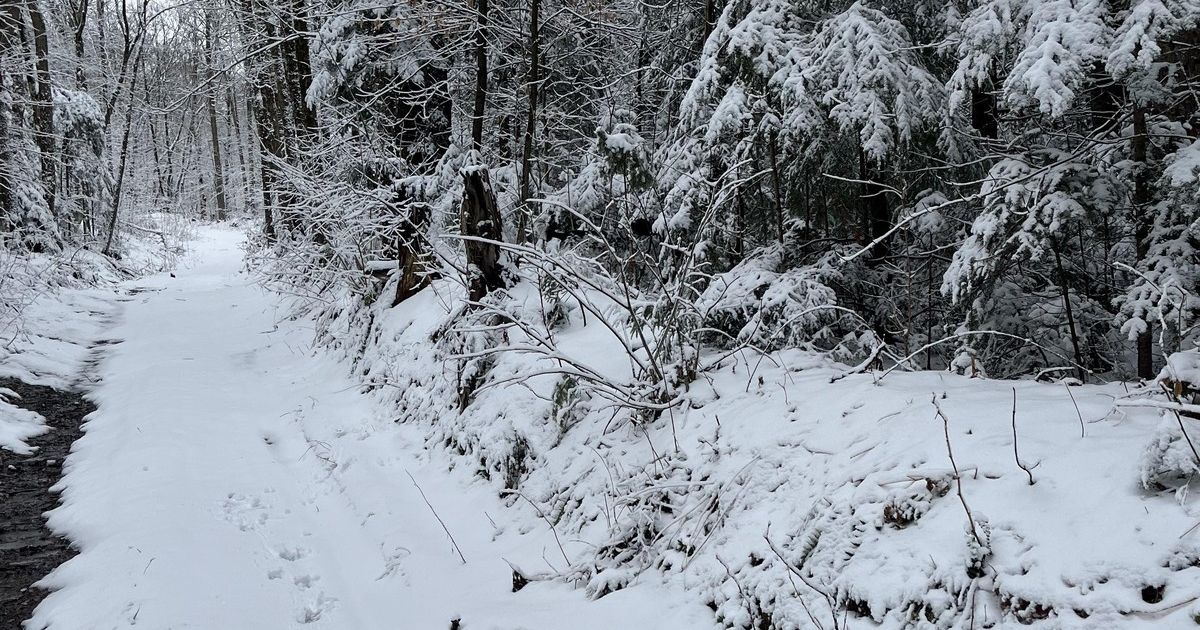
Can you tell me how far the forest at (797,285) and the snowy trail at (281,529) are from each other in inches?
7.5

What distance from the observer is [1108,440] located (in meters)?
2.78

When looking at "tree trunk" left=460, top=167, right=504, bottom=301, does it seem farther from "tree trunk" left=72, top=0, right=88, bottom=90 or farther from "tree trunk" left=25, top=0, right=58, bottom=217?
"tree trunk" left=25, top=0, right=58, bottom=217

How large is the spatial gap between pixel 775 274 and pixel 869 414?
2019 mm

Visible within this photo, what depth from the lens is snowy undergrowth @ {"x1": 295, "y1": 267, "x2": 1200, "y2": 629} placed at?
7.82 feet

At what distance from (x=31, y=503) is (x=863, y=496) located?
6621 millimetres

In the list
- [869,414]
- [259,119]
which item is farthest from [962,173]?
[259,119]

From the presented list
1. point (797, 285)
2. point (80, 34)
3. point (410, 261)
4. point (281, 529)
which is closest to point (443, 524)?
point (281, 529)

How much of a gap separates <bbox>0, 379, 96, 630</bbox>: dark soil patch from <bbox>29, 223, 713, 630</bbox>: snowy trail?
0.15 metres

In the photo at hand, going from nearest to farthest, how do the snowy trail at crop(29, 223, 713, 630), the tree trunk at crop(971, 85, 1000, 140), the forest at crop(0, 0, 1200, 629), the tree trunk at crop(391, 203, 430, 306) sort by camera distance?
the forest at crop(0, 0, 1200, 629)
the snowy trail at crop(29, 223, 713, 630)
the tree trunk at crop(971, 85, 1000, 140)
the tree trunk at crop(391, 203, 430, 306)

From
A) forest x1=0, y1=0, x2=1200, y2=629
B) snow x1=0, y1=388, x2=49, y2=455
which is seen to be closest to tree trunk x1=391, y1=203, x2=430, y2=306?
forest x1=0, y1=0, x2=1200, y2=629

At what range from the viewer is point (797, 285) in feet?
17.4

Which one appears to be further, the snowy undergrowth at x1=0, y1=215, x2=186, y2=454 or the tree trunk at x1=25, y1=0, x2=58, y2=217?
the tree trunk at x1=25, y1=0, x2=58, y2=217

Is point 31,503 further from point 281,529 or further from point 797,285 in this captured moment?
point 797,285

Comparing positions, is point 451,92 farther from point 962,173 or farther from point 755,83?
point 962,173
